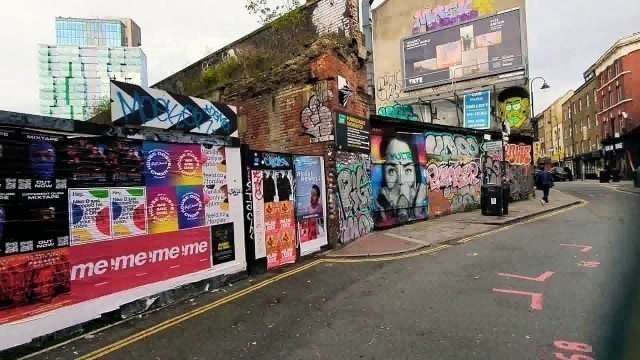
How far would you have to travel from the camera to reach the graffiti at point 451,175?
14922 millimetres

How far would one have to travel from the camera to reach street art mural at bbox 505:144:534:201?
20992 millimetres

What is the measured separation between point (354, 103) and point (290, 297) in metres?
6.42

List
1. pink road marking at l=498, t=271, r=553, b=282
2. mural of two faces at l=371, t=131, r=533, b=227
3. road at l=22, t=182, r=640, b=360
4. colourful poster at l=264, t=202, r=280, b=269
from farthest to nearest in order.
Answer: mural of two faces at l=371, t=131, r=533, b=227, colourful poster at l=264, t=202, r=280, b=269, pink road marking at l=498, t=271, r=553, b=282, road at l=22, t=182, r=640, b=360

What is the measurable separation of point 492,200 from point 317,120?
26.6 feet

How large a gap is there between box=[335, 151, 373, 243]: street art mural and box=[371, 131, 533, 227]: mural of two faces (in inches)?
34.1

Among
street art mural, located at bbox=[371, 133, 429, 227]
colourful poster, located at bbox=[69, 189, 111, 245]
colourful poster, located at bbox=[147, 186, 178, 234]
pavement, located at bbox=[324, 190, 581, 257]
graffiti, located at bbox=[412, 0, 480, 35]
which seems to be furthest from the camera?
graffiti, located at bbox=[412, 0, 480, 35]

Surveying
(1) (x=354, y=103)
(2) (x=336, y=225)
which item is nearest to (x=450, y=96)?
(1) (x=354, y=103)

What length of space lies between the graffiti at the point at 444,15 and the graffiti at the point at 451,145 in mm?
15480

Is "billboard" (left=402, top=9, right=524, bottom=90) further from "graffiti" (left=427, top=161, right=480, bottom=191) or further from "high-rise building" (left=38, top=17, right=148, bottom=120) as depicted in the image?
"high-rise building" (left=38, top=17, right=148, bottom=120)

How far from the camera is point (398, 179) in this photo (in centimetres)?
1314

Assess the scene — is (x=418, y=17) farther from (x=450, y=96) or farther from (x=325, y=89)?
(x=325, y=89)

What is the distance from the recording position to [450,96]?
28656 mm

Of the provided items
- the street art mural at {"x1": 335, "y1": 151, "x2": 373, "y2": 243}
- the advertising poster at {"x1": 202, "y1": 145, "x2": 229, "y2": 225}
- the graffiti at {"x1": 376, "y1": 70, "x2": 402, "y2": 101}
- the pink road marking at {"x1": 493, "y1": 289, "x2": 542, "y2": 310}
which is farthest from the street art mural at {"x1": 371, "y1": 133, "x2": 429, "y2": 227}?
the graffiti at {"x1": 376, "y1": 70, "x2": 402, "y2": 101}

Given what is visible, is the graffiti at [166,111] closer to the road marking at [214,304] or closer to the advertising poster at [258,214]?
the advertising poster at [258,214]
